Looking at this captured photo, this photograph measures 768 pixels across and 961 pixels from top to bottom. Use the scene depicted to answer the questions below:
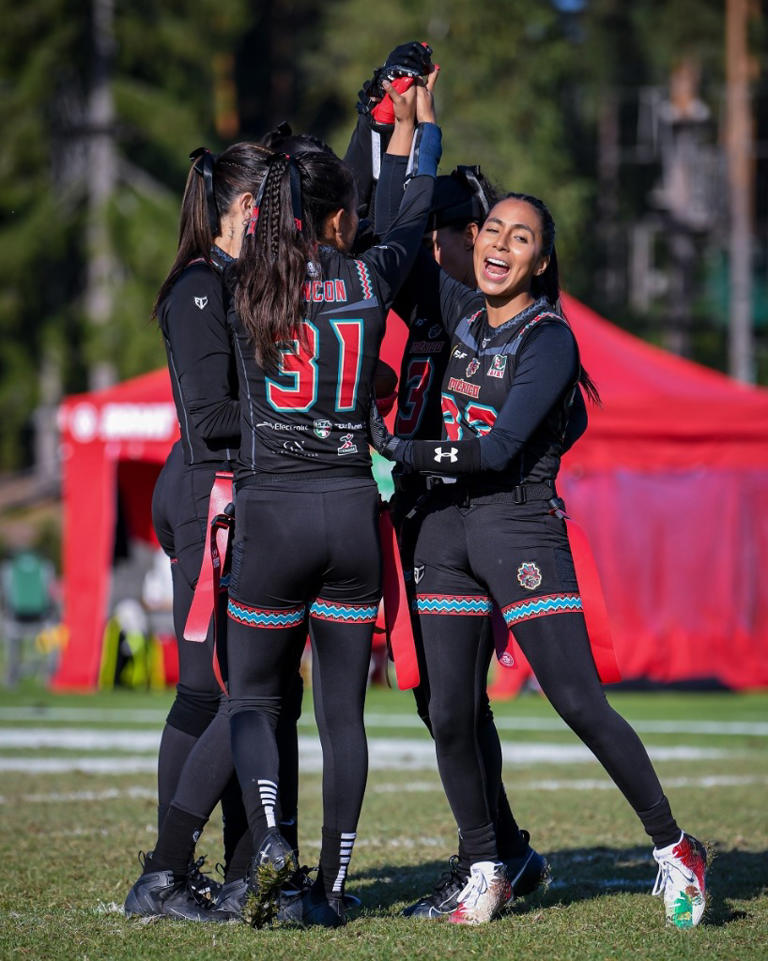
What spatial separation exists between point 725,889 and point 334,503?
1920 millimetres

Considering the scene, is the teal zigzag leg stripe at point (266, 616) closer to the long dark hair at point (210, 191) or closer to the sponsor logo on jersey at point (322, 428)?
the sponsor logo on jersey at point (322, 428)

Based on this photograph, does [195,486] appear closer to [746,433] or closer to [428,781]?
[428,781]

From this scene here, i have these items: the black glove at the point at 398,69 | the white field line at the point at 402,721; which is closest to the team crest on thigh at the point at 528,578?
the black glove at the point at 398,69

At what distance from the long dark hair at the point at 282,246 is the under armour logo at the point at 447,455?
1.66 ft

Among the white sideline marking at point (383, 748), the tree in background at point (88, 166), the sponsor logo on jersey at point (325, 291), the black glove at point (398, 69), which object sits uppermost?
the tree in background at point (88, 166)

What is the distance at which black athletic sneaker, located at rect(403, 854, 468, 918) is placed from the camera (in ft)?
14.6

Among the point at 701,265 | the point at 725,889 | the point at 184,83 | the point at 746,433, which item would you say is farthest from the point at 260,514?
the point at 701,265

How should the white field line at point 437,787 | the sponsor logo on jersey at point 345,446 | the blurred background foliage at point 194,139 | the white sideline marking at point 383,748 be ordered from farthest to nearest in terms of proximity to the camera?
the blurred background foliage at point 194,139, the white sideline marking at point 383,748, the white field line at point 437,787, the sponsor logo on jersey at point 345,446

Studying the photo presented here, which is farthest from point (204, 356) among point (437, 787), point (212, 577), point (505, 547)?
point (437, 787)

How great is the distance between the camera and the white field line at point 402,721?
431 inches

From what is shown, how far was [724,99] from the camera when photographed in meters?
39.2

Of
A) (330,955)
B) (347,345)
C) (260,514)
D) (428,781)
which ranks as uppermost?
(347,345)

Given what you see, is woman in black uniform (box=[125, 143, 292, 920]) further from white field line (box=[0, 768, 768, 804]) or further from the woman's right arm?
white field line (box=[0, 768, 768, 804])

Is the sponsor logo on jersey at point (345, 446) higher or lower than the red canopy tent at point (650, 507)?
higher
